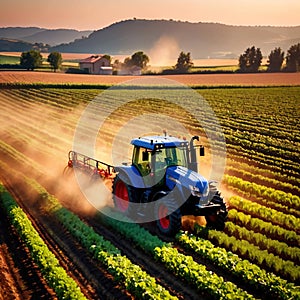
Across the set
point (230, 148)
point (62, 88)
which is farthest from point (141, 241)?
point (62, 88)

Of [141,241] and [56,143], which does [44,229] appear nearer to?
[141,241]

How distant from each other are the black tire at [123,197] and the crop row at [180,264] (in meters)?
0.37

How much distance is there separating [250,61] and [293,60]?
10.00m

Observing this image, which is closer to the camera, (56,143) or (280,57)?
(56,143)

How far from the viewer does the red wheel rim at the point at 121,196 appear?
12045mm

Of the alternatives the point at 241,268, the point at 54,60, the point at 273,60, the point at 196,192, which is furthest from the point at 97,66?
the point at 241,268

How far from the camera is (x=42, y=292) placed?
829cm

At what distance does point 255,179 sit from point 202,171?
2229 millimetres

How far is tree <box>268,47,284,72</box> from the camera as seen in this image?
99.3 m

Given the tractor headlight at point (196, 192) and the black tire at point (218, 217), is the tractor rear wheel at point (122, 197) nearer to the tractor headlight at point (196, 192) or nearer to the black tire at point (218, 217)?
the tractor headlight at point (196, 192)

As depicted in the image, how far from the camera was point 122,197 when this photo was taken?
12266 mm

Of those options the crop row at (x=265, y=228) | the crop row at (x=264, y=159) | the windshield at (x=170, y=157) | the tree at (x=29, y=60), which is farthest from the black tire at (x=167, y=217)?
the tree at (x=29, y=60)

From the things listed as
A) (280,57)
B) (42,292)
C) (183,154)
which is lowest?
(42,292)

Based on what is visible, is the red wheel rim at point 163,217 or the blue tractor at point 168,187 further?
the red wheel rim at point 163,217
